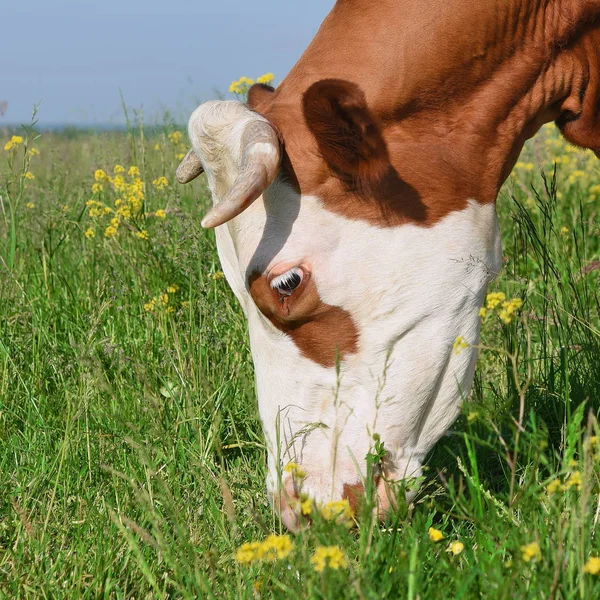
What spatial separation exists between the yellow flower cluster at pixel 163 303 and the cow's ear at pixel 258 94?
1.27m

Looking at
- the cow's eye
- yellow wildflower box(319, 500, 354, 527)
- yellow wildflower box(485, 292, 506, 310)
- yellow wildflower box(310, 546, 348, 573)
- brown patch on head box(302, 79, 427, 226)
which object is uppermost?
brown patch on head box(302, 79, 427, 226)

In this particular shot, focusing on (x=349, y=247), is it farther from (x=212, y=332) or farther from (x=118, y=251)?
(x=118, y=251)

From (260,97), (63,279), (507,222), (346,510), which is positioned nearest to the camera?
(346,510)

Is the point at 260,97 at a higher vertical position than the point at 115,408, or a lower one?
higher

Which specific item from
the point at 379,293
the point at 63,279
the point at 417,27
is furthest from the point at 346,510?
the point at 63,279

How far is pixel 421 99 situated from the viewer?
9.24 feet

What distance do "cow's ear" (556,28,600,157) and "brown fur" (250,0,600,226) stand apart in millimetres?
70

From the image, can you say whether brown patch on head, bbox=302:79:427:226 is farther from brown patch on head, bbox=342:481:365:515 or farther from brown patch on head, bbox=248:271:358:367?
brown patch on head, bbox=342:481:365:515

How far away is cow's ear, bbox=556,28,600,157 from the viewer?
3.07 metres

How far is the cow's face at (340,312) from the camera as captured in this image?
2738 mm

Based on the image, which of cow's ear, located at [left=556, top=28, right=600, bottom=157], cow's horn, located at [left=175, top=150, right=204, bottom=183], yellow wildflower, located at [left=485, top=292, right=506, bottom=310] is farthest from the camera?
cow's horn, located at [left=175, top=150, right=204, bottom=183]

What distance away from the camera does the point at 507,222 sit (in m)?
6.11

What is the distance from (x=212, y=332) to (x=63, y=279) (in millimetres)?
1138

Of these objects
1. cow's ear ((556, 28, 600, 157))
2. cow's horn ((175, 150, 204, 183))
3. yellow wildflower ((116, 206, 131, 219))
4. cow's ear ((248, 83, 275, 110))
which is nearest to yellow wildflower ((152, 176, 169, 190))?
yellow wildflower ((116, 206, 131, 219))
